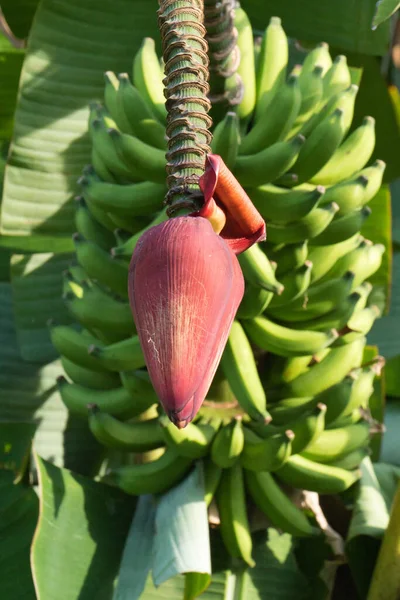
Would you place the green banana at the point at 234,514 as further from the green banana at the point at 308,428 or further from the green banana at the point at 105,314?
the green banana at the point at 105,314

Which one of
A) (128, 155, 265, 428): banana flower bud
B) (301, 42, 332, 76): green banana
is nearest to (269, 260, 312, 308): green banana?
(301, 42, 332, 76): green banana

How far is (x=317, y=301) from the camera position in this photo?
102cm

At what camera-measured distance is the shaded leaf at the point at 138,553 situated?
3.27 ft

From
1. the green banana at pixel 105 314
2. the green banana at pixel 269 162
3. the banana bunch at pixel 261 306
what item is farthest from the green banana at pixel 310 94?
the green banana at pixel 105 314

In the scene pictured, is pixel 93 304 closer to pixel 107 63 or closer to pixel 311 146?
pixel 311 146

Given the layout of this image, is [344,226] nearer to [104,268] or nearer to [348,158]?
[348,158]

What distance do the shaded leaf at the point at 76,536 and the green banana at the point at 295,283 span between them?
15.4 inches

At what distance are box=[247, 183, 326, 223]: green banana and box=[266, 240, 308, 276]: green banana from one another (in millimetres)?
52

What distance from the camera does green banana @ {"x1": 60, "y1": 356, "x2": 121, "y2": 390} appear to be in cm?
110

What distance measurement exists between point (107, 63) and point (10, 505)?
2.62 ft

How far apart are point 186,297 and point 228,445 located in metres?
0.66

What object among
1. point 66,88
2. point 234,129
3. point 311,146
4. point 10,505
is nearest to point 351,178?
point 311,146

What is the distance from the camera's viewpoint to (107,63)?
4.62 feet

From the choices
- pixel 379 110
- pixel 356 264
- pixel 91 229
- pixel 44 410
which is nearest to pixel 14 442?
pixel 44 410
